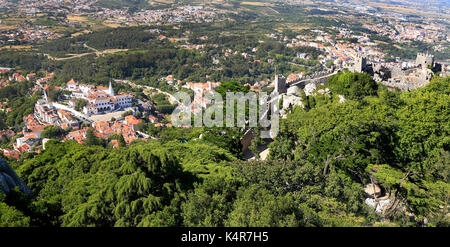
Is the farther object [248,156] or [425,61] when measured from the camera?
[425,61]

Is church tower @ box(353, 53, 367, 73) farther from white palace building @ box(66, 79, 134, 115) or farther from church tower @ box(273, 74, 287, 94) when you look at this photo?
white palace building @ box(66, 79, 134, 115)

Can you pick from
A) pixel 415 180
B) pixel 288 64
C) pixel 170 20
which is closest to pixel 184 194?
pixel 415 180

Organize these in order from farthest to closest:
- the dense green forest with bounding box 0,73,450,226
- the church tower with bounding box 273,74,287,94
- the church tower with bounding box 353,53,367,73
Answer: the church tower with bounding box 353,53,367,73
the church tower with bounding box 273,74,287,94
the dense green forest with bounding box 0,73,450,226

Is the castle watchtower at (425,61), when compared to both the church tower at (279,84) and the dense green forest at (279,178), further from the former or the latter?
the church tower at (279,84)

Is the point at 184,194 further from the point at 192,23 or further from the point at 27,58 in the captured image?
the point at 192,23
